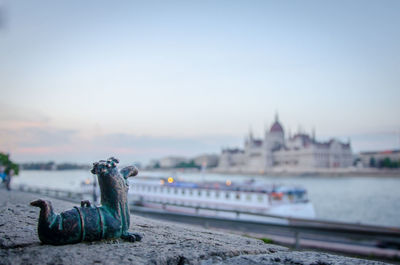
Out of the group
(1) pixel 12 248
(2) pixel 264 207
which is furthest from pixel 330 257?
(2) pixel 264 207

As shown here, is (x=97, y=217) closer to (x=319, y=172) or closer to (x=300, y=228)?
(x=300, y=228)

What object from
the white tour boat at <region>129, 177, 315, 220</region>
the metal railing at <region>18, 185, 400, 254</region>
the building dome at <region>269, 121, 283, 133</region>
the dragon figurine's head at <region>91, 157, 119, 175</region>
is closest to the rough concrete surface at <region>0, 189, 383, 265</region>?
the dragon figurine's head at <region>91, 157, 119, 175</region>

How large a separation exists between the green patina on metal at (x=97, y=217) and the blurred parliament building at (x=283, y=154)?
120787 mm

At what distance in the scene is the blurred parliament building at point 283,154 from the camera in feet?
396

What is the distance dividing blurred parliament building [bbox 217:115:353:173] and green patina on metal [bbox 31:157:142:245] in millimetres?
120787

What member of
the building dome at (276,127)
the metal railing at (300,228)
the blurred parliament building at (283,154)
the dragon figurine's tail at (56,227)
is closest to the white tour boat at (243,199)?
the metal railing at (300,228)

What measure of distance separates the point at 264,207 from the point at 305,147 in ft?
349

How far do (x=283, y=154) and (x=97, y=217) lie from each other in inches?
5058

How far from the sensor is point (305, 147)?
125m

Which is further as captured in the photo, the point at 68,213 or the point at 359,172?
the point at 359,172

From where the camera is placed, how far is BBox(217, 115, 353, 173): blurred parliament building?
396 feet

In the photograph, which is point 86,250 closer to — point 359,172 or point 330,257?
point 330,257

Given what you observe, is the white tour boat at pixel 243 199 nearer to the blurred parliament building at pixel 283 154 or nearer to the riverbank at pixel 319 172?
the riverbank at pixel 319 172

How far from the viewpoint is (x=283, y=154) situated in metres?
127
